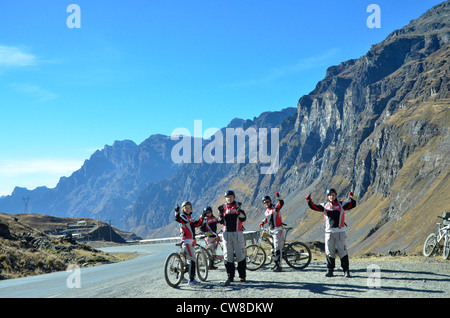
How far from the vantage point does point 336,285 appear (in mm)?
11750

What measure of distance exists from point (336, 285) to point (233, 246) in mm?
3444

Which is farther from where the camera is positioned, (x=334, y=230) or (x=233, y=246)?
(x=334, y=230)

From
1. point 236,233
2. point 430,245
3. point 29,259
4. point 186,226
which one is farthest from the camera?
point 29,259

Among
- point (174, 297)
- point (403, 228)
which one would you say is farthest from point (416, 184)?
point (174, 297)

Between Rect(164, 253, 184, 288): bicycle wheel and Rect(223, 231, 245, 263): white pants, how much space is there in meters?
1.48

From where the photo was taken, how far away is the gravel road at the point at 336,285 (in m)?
10.5

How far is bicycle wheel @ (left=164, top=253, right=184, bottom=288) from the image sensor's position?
42.3 feet

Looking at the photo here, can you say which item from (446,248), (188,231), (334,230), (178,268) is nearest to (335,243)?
(334,230)

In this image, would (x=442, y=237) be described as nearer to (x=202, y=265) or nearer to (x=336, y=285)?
(x=336, y=285)

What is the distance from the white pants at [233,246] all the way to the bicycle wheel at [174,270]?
1480mm

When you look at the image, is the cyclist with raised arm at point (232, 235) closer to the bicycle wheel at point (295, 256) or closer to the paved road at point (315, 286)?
the paved road at point (315, 286)

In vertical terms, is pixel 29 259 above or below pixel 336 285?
below

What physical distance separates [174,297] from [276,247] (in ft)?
18.2

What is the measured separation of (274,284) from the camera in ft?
40.9
